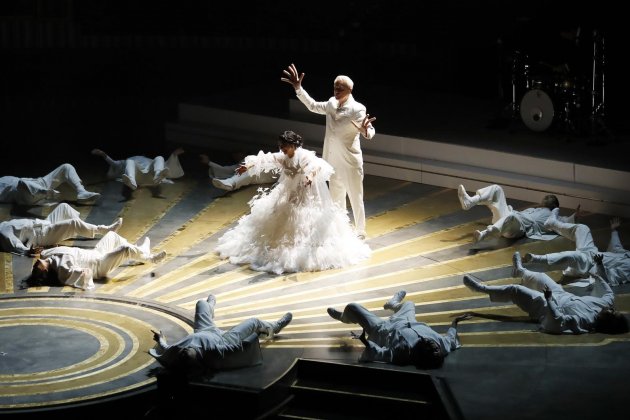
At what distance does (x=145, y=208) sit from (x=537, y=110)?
4.78 metres

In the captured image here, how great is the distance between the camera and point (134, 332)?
379 inches

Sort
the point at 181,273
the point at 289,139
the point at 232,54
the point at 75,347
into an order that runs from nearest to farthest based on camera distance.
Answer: the point at 75,347, the point at 181,273, the point at 289,139, the point at 232,54

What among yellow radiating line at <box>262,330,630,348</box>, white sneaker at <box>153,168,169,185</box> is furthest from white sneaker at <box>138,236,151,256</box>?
white sneaker at <box>153,168,169,185</box>

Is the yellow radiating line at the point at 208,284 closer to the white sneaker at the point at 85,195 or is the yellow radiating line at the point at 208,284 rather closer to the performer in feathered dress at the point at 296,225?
the performer in feathered dress at the point at 296,225

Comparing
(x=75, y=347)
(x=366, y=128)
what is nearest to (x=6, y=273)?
(x=75, y=347)

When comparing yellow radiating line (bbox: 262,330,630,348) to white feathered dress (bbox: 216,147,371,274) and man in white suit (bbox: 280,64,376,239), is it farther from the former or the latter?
man in white suit (bbox: 280,64,376,239)

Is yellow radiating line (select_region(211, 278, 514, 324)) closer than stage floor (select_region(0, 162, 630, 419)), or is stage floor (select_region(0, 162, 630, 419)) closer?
stage floor (select_region(0, 162, 630, 419))

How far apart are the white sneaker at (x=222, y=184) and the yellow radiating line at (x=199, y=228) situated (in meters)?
0.11

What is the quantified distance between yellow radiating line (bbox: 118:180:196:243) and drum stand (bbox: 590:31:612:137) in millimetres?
4589

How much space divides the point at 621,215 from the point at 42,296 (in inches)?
230

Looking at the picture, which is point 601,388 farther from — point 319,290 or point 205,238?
point 205,238

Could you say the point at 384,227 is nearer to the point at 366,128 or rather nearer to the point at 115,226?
the point at 366,128

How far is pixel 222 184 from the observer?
526 inches

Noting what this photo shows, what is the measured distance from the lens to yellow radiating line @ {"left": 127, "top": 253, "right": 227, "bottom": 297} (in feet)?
34.8
